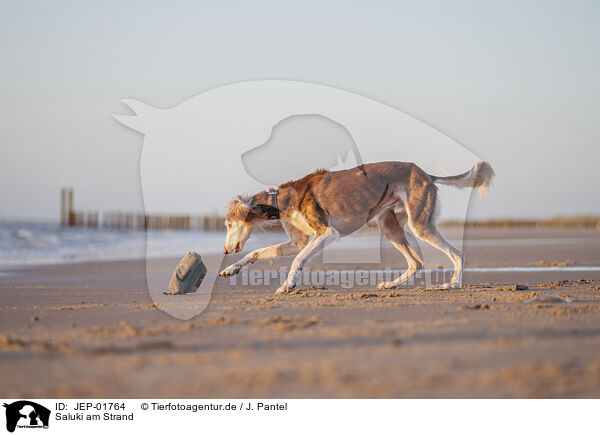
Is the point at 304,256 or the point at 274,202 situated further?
the point at 274,202

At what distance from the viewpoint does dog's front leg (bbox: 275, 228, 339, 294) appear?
8.05 metres

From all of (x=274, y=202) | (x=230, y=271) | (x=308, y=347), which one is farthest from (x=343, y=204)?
(x=308, y=347)

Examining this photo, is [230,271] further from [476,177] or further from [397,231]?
[476,177]

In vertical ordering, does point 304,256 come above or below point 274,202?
below

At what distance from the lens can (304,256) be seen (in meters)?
8.10

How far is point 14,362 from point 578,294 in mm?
6350

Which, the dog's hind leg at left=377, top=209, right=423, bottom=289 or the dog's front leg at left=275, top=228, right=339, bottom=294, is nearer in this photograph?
the dog's front leg at left=275, top=228, right=339, bottom=294

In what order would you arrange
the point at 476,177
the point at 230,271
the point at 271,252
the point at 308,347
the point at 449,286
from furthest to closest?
1. the point at 476,177
2. the point at 271,252
3. the point at 230,271
4. the point at 449,286
5. the point at 308,347
